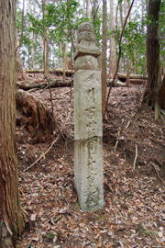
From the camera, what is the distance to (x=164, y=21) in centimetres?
554

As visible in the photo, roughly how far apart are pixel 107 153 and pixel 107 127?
2.81 feet

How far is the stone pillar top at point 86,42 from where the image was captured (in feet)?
9.36

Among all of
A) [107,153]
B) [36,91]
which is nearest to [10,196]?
[107,153]

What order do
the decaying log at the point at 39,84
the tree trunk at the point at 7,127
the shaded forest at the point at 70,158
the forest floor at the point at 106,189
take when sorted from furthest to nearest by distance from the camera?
1. the decaying log at the point at 39,84
2. the forest floor at the point at 106,189
3. the shaded forest at the point at 70,158
4. the tree trunk at the point at 7,127

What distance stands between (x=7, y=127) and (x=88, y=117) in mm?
1195

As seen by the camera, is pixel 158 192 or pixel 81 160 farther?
pixel 158 192

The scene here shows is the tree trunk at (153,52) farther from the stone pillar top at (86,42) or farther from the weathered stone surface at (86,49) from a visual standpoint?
the weathered stone surface at (86,49)

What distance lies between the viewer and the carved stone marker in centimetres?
286

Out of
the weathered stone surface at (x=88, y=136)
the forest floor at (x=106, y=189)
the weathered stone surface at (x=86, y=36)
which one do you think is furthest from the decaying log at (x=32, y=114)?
the weathered stone surface at (x=86, y=36)

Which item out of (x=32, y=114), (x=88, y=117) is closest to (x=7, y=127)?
(x=88, y=117)

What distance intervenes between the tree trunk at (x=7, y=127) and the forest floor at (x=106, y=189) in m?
0.35

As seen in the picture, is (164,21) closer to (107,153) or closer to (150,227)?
(107,153)

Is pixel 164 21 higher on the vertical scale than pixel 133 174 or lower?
higher

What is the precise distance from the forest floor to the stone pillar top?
2.09m
